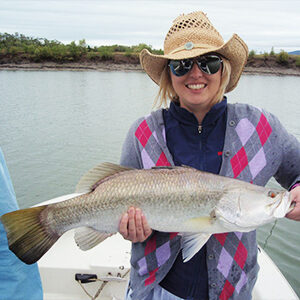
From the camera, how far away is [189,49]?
2279 millimetres

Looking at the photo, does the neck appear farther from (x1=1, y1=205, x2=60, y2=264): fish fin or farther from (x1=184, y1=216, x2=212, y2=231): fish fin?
(x1=1, y1=205, x2=60, y2=264): fish fin

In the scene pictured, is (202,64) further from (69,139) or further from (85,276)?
(69,139)

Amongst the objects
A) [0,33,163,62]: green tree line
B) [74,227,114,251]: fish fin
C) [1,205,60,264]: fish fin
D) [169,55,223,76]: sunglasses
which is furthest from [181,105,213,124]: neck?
[0,33,163,62]: green tree line

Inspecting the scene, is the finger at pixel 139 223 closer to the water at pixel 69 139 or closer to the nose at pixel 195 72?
the nose at pixel 195 72

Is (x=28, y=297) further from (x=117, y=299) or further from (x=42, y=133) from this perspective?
(x=42, y=133)

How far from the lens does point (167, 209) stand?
85.4 inches

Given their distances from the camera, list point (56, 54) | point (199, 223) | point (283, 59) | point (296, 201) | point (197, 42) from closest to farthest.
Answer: point (296, 201) → point (199, 223) → point (197, 42) → point (283, 59) → point (56, 54)

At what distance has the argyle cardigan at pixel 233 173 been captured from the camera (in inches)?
85.6

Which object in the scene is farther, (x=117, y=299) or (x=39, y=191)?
(x=39, y=191)

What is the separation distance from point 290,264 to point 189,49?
5.67m

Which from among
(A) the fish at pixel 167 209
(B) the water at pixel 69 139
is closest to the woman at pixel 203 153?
(A) the fish at pixel 167 209

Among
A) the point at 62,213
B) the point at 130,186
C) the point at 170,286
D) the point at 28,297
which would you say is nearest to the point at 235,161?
the point at 130,186

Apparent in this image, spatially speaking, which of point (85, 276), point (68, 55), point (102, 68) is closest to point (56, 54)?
point (68, 55)

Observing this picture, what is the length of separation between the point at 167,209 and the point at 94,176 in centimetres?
59
